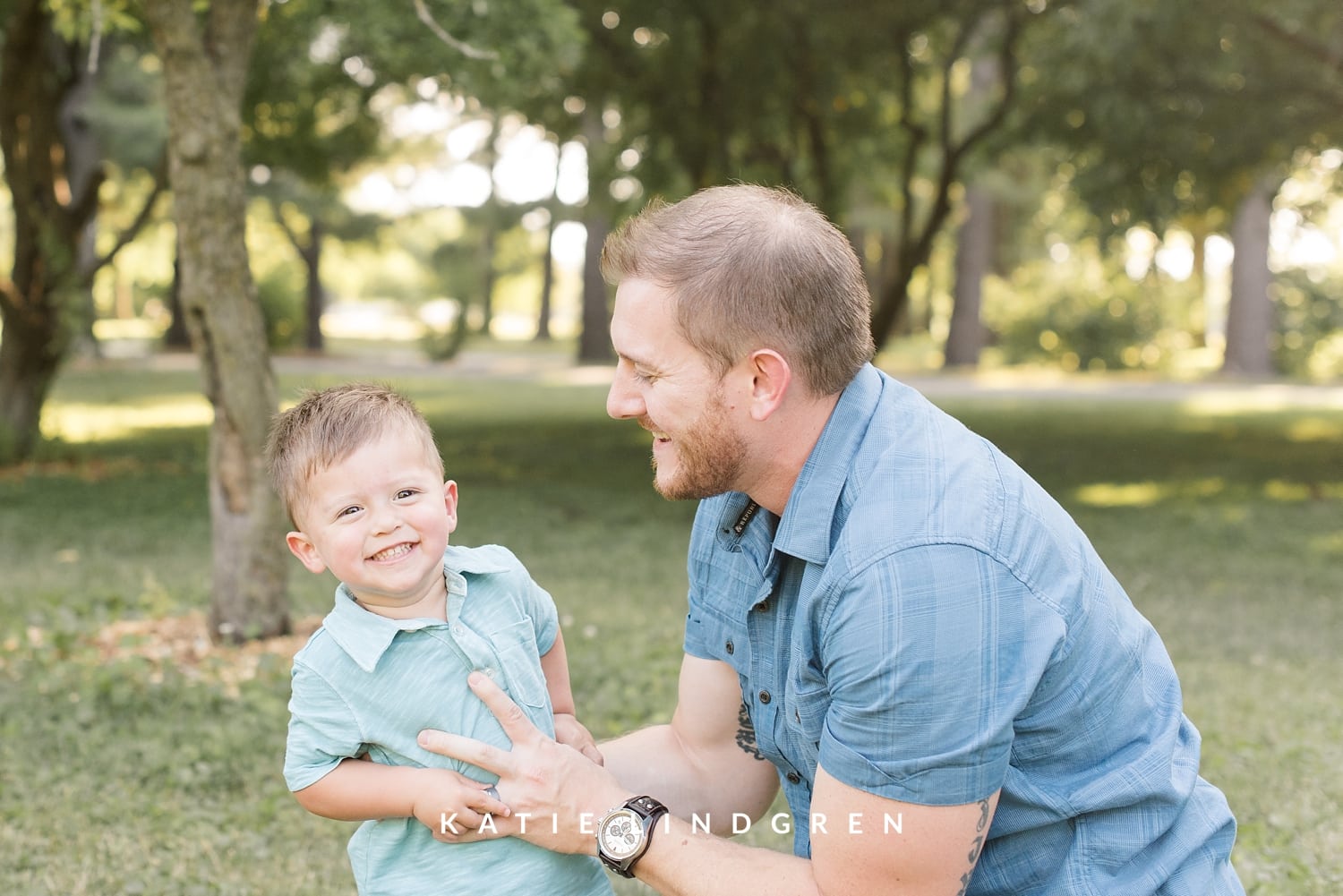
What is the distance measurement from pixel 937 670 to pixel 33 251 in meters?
11.7

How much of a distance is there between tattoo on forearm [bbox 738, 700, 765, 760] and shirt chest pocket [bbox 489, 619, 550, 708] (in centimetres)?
43

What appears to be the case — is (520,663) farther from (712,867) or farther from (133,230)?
(133,230)

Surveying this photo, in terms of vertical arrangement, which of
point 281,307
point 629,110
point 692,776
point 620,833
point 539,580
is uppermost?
point 629,110

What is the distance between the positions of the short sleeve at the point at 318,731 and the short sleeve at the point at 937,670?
0.85m

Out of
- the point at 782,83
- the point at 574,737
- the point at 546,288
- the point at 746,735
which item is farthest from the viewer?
the point at 546,288

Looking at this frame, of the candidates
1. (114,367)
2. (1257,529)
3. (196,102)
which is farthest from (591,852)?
(114,367)

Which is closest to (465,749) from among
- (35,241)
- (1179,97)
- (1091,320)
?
(35,241)

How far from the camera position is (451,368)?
3073 cm

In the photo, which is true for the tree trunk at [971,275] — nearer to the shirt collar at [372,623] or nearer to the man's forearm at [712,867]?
the shirt collar at [372,623]

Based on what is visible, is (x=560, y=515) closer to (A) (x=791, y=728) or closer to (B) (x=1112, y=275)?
(A) (x=791, y=728)

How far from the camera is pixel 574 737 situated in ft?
7.96

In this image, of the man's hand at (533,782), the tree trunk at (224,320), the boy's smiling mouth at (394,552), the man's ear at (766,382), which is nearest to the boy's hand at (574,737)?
the man's hand at (533,782)

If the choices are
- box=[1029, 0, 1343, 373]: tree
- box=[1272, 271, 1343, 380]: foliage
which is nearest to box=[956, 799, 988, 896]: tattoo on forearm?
box=[1029, 0, 1343, 373]: tree

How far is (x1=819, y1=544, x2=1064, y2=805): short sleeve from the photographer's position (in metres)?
1.74
